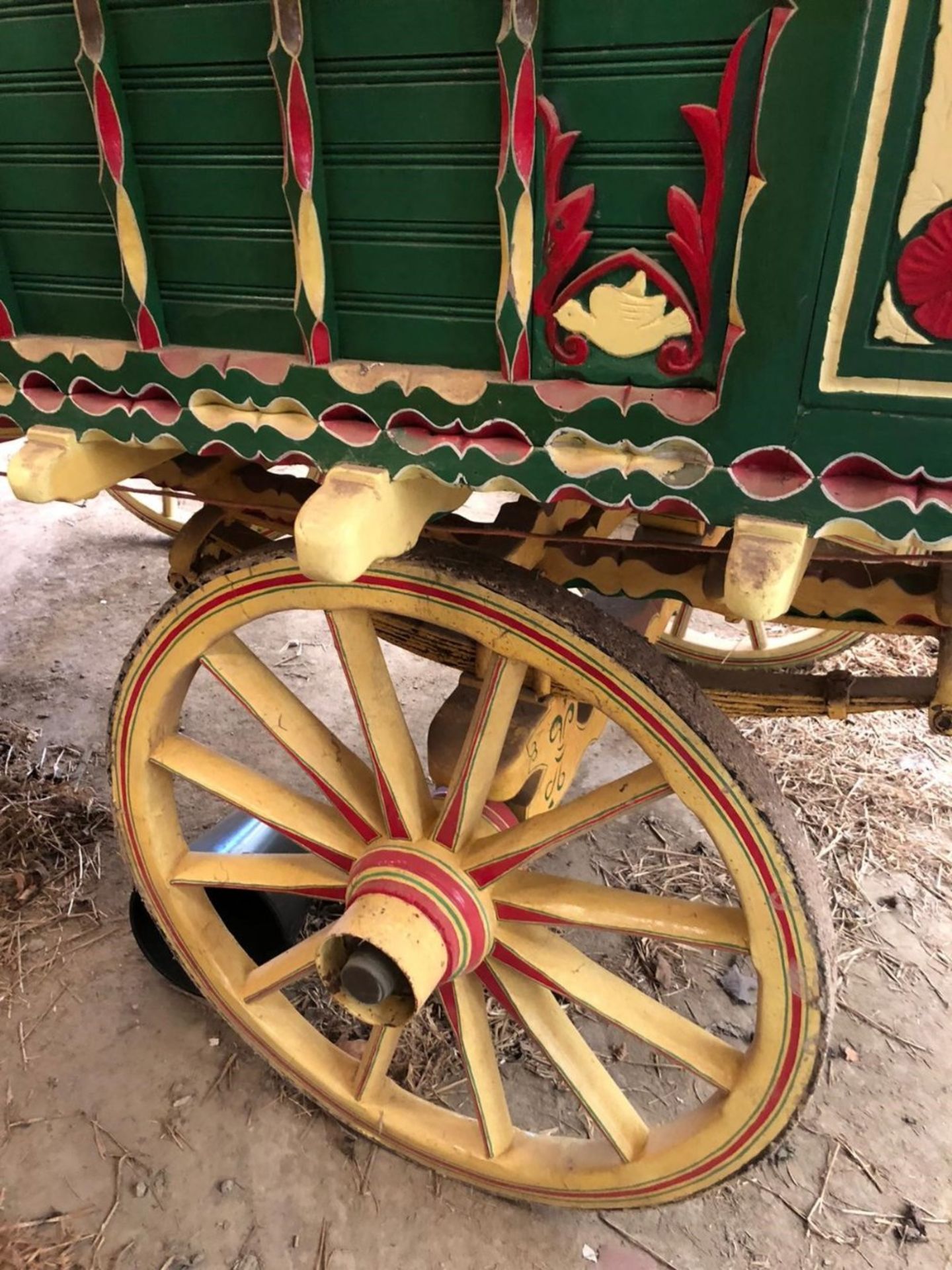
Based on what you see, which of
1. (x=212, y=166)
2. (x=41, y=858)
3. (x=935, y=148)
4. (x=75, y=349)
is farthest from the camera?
(x=41, y=858)

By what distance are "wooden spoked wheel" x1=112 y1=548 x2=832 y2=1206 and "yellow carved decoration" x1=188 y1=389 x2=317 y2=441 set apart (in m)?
0.21

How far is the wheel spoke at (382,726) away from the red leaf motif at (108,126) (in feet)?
1.77

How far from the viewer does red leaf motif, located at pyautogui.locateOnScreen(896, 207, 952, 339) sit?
676 millimetres

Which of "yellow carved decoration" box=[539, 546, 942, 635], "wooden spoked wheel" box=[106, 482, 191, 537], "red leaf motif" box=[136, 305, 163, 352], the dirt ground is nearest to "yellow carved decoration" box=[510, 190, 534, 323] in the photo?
"red leaf motif" box=[136, 305, 163, 352]

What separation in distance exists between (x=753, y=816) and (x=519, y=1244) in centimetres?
93

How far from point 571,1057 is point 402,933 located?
1.22ft

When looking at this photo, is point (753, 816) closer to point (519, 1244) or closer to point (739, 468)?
point (739, 468)

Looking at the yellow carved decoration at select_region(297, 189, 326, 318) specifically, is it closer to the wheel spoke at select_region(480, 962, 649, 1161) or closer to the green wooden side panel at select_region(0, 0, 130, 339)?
the green wooden side panel at select_region(0, 0, 130, 339)

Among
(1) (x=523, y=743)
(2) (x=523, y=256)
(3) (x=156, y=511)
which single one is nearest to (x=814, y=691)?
(1) (x=523, y=743)

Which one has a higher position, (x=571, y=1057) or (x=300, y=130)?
(x=300, y=130)

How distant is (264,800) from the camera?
1362 millimetres

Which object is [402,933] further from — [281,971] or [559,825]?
[281,971]

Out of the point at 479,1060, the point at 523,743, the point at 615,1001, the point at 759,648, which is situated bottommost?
the point at 759,648

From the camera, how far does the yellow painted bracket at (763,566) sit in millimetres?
763
